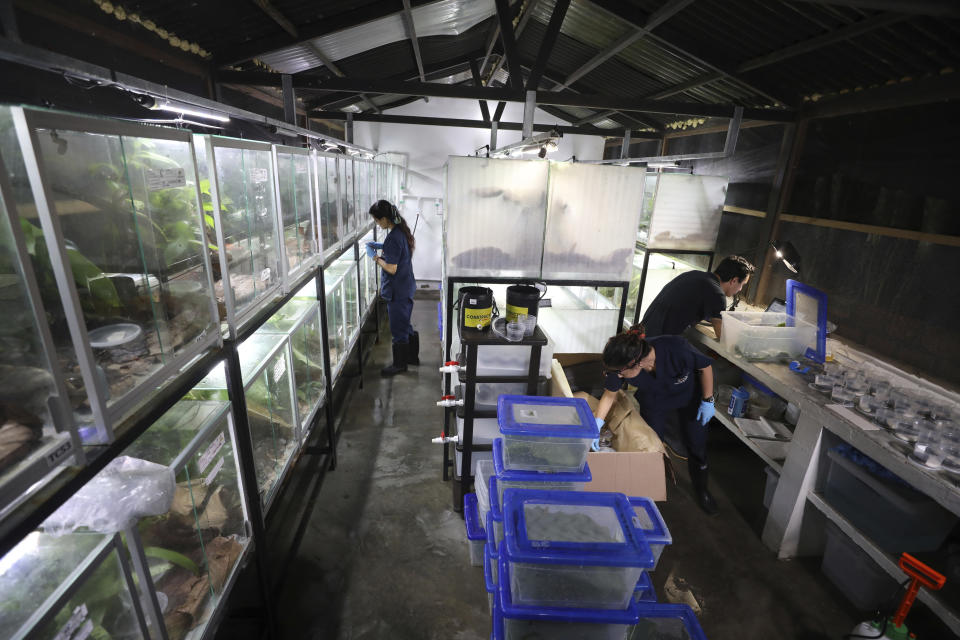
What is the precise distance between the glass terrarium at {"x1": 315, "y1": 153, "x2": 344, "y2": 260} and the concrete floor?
184 centimetres

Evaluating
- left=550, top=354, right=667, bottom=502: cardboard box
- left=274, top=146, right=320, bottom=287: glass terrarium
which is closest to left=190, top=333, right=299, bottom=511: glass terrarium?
left=274, top=146, right=320, bottom=287: glass terrarium

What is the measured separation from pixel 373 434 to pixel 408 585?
5.61ft

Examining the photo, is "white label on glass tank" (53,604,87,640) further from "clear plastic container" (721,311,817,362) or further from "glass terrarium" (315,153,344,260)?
"clear plastic container" (721,311,817,362)

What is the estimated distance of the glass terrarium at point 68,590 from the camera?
3.76ft

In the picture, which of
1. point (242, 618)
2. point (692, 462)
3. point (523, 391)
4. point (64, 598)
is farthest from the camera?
point (692, 462)

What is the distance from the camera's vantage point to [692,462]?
138 inches

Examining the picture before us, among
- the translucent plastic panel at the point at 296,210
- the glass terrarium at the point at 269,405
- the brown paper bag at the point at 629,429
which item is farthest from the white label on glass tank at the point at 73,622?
the brown paper bag at the point at 629,429

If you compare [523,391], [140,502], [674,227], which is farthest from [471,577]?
[674,227]

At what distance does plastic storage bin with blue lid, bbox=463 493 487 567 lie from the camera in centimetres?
254

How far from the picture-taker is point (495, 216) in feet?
11.3

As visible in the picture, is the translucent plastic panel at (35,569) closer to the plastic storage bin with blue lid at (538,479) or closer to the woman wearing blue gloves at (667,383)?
the plastic storage bin with blue lid at (538,479)

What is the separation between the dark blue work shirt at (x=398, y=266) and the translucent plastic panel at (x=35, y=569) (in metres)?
3.94

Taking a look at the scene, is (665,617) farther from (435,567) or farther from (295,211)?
(295,211)

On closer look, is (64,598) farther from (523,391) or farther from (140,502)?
(523,391)
